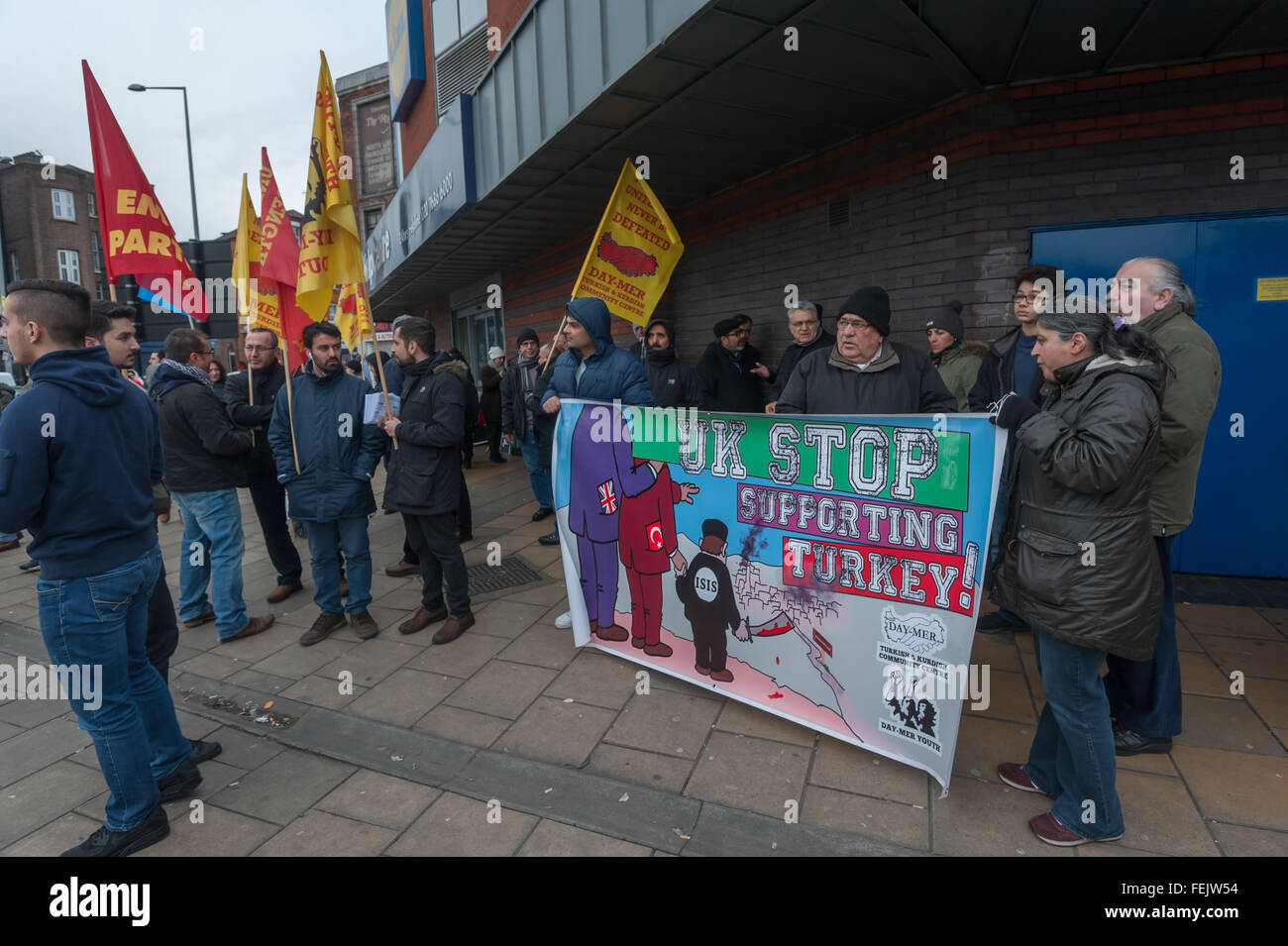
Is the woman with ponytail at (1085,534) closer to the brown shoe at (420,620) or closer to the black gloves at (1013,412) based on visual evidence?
the black gloves at (1013,412)

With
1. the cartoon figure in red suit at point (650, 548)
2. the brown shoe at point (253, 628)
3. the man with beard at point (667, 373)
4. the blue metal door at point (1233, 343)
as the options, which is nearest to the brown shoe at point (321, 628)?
the brown shoe at point (253, 628)

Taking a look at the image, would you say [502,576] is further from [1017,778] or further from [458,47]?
[458,47]

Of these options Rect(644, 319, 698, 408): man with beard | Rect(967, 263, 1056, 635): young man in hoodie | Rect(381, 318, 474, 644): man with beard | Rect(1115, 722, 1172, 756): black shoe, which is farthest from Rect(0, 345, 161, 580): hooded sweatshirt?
Rect(644, 319, 698, 408): man with beard

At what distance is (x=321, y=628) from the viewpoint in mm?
4668

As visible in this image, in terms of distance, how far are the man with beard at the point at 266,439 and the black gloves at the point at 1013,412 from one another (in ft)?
15.3

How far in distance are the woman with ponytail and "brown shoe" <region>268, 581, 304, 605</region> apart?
523cm

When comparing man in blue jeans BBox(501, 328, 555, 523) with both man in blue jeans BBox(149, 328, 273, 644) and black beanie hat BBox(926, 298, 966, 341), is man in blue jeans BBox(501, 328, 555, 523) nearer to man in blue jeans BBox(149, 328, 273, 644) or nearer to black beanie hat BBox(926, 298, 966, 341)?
man in blue jeans BBox(149, 328, 273, 644)

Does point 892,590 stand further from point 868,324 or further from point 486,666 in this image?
point 486,666

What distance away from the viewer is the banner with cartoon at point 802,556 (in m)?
2.70

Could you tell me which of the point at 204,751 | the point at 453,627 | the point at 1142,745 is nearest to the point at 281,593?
the point at 453,627

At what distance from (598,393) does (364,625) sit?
2271mm

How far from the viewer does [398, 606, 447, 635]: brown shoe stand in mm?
4703

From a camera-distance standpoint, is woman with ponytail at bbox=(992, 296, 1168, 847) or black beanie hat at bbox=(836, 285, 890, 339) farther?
black beanie hat at bbox=(836, 285, 890, 339)

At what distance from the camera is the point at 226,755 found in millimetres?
3355
